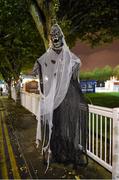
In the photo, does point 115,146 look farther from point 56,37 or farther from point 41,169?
point 56,37

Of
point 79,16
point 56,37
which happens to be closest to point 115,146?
point 56,37

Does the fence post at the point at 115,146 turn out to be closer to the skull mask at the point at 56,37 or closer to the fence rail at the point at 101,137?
the fence rail at the point at 101,137

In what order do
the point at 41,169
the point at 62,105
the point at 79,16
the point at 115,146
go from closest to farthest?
the point at 115,146 → the point at 41,169 → the point at 62,105 → the point at 79,16

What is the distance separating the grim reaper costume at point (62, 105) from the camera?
301 inches

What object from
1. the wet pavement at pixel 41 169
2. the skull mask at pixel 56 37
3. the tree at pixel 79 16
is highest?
the tree at pixel 79 16

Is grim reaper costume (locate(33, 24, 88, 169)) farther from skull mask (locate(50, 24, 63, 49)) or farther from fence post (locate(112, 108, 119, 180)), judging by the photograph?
fence post (locate(112, 108, 119, 180))

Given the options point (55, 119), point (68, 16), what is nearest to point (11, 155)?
point (55, 119)

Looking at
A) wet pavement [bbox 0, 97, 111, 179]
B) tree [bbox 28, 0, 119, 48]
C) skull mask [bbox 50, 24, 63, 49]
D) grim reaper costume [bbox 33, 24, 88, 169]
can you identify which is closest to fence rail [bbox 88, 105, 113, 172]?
wet pavement [bbox 0, 97, 111, 179]

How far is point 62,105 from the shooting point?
7730 mm

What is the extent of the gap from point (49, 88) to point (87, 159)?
1751mm

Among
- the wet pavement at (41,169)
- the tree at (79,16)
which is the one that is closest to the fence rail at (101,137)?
the wet pavement at (41,169)

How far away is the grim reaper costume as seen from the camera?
7.63 meters

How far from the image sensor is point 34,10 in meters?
14.0

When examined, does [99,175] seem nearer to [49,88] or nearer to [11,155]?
[49,88]
